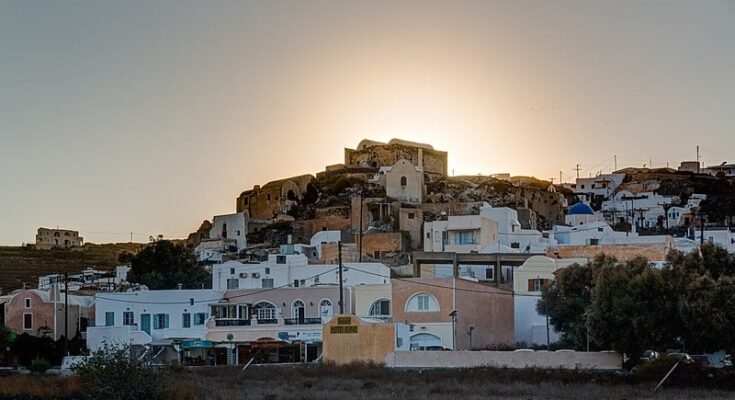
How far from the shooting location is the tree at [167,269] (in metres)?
71.1

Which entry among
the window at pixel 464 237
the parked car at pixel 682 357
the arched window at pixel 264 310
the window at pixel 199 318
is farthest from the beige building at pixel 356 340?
the window at pixel 464 237

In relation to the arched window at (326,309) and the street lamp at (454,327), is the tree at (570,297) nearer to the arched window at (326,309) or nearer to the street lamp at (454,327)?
the street lamp at (454,327)

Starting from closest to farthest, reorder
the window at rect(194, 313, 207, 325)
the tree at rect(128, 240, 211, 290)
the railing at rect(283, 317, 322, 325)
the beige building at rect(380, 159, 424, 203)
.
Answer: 1. the railing at rect(283, 317, 322, 325)
2. the window at rect(194, 313, 207, 325)
3. the tree at rect(128, 240, 211, 290)
4. the beige building at rect(380, 159, 424, 203)

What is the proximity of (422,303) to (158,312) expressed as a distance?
1590 cm

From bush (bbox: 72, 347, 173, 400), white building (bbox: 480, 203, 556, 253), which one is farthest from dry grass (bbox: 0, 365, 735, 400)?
white building (bbox: 480, 203, 556, 253)

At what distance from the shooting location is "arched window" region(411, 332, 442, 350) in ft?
174

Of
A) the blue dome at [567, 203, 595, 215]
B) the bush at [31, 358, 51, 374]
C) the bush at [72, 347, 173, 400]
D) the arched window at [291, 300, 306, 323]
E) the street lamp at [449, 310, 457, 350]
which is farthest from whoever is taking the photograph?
the blue dome at [567, 203, 595, 215]

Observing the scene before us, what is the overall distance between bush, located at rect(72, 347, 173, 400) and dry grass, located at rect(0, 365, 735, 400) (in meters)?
1.07

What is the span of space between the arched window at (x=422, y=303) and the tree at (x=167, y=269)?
848 inches

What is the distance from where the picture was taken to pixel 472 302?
5469 centimetres

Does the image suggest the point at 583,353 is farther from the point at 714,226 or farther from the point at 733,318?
the point at 714,226

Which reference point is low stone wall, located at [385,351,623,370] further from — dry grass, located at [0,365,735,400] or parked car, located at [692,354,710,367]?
parked car, located at [692,354,710,367]

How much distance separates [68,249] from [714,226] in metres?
69.5

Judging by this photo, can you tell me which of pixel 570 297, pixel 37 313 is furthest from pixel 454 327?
pixel 37 313
